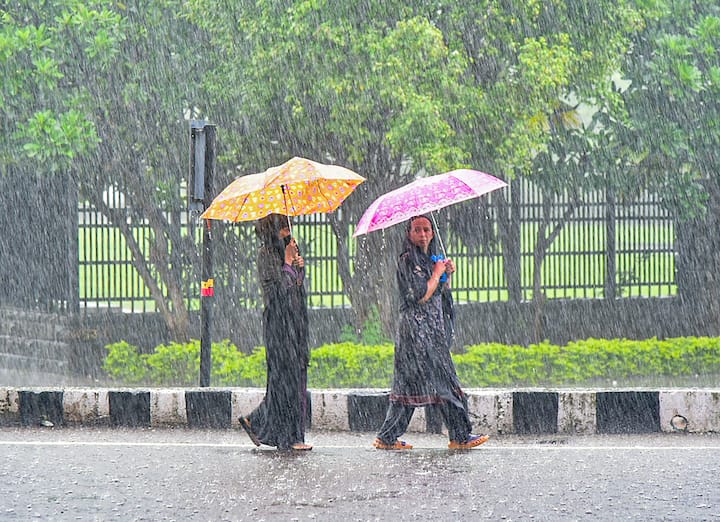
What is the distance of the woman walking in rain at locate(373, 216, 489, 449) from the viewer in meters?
9.00

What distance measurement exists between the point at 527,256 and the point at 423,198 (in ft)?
27.9

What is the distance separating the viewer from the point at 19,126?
13.7 m

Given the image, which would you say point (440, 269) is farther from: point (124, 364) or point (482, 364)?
point (124, 364)

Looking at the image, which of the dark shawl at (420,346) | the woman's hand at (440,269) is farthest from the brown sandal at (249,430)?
the woman's hand at (440,269)

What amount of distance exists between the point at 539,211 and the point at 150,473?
953 cm

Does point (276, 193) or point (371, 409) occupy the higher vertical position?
point (276, 193)

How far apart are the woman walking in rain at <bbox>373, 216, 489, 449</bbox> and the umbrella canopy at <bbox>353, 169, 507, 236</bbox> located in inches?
7.2

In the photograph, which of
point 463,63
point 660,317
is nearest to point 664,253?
point 660,317

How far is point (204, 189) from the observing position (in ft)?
36.0

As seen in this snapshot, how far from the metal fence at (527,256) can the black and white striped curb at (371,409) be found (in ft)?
17.4

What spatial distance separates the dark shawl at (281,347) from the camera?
909 centimetres

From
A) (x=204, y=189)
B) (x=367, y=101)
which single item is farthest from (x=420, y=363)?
(x=367, y=101)

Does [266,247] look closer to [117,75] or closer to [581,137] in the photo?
[117,75]

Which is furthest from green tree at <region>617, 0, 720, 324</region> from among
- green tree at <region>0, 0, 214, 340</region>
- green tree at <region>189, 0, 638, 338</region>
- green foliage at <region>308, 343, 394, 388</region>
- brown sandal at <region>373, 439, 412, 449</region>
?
brown sandal at <region>373, 439, 412, 449</region>
